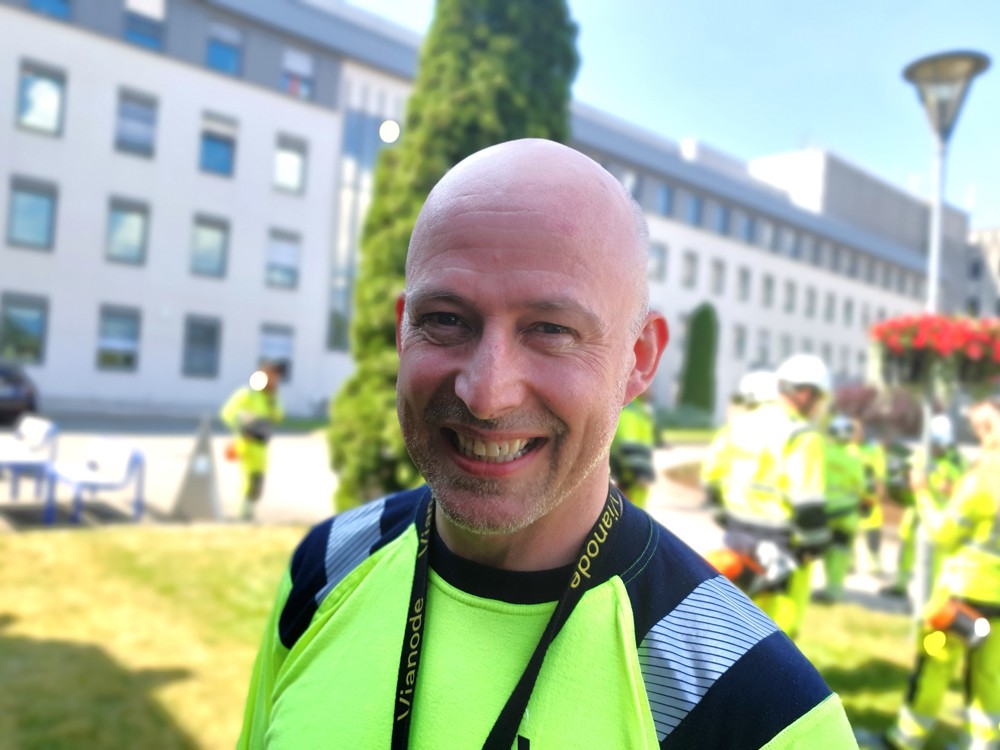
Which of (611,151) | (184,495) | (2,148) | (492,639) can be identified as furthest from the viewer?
(611,151)

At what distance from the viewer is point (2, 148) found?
21469 millimetres

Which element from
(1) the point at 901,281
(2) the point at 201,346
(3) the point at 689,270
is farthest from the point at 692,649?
(1) the point at 901,281

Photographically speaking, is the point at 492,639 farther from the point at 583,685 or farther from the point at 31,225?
the point at 31,225

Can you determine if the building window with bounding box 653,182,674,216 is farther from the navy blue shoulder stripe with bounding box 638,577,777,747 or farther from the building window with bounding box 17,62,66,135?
the navy blue shoulder stripe with bounding box 638,577,777,747

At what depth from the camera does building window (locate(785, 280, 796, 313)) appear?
1756 inches

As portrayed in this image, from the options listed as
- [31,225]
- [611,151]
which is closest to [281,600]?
[31,225]

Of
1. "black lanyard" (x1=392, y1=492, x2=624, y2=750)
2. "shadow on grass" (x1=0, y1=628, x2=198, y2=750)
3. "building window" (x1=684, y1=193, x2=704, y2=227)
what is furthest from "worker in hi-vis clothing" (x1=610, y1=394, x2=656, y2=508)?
"building window" (x1=684, y1=193, x2=704, y2=227)

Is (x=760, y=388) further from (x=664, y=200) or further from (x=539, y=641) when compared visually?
(x=664, y=200)

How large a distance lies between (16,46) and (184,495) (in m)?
18.9

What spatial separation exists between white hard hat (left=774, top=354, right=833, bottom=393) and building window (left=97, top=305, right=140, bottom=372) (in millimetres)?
22782

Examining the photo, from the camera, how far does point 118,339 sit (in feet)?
77.4

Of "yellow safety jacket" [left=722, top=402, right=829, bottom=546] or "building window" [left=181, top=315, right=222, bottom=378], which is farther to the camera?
"building window" [left=181, top=315, right=222, bottom=378]

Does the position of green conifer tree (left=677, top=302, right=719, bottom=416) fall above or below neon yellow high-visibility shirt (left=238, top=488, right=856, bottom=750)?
above

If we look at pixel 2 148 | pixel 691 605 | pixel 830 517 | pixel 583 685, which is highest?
pixel 2 148
